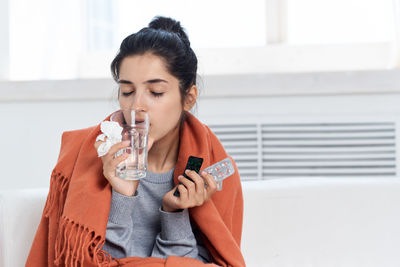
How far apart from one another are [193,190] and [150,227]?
0.66 ft

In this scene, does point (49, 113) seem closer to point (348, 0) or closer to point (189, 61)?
point (189, 61)

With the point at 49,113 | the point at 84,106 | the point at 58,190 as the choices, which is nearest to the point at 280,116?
the point at 84,106

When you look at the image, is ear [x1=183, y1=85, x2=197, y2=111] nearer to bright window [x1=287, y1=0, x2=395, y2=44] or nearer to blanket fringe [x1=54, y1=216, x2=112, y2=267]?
blanket fringe [x1=54, y1=216, x2=112, y2=267]

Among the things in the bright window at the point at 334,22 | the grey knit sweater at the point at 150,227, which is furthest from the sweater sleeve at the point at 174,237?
the bright window at the point at 334,22

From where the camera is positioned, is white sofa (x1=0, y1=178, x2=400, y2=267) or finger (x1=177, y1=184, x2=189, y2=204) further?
white sofa (x1=0, y1=178, x2=400, y2=267)

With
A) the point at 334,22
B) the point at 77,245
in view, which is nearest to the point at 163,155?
the point at 77,245

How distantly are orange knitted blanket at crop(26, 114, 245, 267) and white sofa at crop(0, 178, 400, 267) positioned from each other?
0.61 feet

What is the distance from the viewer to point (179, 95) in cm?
119

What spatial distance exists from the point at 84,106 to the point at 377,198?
1.28 metres

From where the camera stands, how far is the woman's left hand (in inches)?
42.0

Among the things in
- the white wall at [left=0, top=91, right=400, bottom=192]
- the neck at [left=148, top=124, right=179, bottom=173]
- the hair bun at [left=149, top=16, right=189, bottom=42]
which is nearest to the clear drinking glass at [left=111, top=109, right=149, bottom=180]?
the neck at [left=148, top=124, right=179, bottom=173]

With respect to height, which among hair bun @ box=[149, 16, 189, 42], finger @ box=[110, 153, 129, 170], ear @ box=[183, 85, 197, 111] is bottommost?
finger @ box=[110, 153, 129, 170]

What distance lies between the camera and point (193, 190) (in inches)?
42.1

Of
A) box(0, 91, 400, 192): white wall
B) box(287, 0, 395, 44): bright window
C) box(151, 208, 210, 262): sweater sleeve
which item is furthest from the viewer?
box(287, 0, 395, 44): bright window
